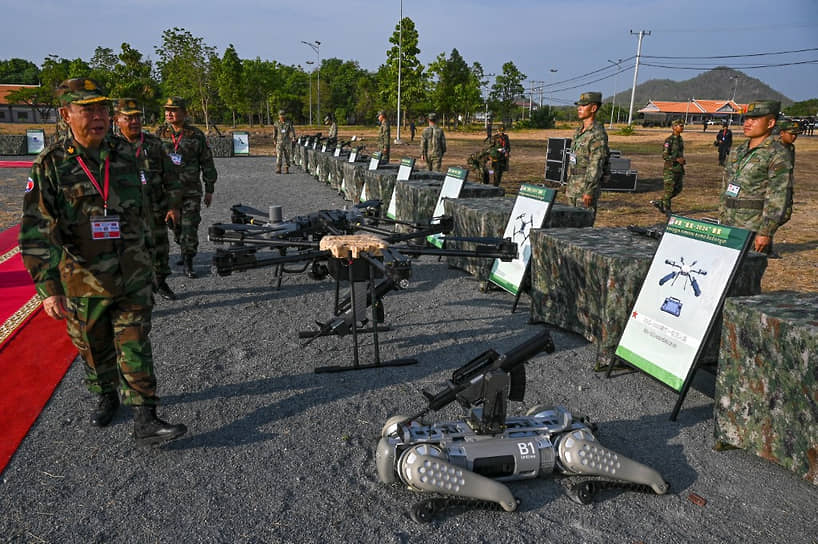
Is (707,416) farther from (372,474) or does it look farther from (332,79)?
(332,79)

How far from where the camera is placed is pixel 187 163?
6957mm

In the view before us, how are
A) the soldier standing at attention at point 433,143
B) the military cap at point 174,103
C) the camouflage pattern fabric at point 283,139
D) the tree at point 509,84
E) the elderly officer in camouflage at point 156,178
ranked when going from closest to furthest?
the elderly officer in camouflage at point 156,178 → the military cap at point 174,103 → the soldier standing at attention at point 433,143 → the camouflage pattern fabric at point 283,139 → the tree at point 509,84

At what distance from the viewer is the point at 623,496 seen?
3.02m

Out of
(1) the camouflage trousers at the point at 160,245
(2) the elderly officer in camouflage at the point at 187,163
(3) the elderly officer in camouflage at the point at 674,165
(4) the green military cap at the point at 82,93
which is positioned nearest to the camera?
(4) the green military cap at the point at 82,93

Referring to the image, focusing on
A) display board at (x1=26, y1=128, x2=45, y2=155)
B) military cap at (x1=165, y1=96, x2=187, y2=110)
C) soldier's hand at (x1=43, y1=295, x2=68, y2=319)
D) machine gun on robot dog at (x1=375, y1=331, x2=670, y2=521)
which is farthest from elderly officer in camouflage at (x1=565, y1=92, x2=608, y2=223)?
display board at (x1=26, y1=128, x2=45, y2=155)

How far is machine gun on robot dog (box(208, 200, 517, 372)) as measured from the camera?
155 inches

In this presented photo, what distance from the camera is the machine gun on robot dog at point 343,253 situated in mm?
3939

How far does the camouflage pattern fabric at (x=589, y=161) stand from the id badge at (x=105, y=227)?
5.80 metres

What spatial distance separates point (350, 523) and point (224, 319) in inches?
141

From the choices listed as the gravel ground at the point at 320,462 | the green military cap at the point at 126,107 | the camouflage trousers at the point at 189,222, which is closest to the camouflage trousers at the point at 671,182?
the gravel ground at the point at 320,462

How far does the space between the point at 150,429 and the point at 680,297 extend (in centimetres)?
366

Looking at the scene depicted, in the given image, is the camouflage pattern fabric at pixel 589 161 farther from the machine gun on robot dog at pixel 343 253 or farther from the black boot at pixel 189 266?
the black boot at pixel 189 266

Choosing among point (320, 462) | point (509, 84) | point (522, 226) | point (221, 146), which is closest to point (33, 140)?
point (221, 146)

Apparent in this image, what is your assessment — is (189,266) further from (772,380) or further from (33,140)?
(33,140)
